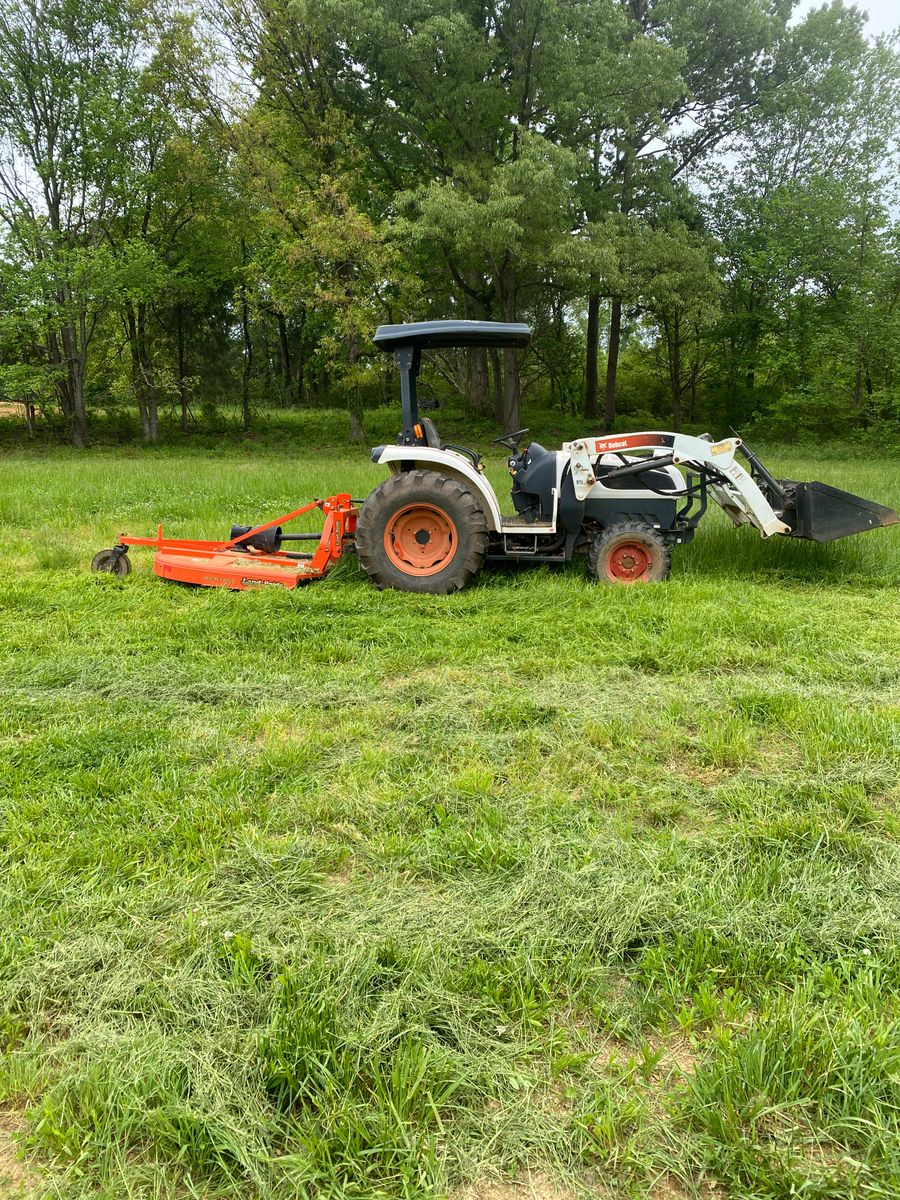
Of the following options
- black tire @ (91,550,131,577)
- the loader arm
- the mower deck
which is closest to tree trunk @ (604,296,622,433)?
the loader arm

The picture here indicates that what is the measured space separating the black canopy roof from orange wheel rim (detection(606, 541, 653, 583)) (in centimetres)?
188

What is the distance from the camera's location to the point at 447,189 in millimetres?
16516

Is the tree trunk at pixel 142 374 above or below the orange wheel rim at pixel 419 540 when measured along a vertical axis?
above

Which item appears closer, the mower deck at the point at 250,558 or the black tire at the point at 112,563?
the mower deck at the point at 250,558

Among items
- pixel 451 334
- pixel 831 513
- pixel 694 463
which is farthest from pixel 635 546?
pixel 451 334

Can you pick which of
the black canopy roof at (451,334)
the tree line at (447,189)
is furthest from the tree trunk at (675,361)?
the black canopy roof at (451,334)

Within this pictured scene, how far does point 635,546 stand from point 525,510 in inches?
38.4

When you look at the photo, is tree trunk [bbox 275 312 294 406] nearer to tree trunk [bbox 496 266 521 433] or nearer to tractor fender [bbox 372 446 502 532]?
tree trunk [bbox 496 266 521 433]

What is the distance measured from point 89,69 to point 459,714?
25.1 metres

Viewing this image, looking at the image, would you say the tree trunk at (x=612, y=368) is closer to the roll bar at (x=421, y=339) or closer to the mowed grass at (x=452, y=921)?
the roll bar at (x=421, y=339)

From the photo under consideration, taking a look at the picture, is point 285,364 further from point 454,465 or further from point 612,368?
point 454,465

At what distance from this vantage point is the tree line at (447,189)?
57.5 ft

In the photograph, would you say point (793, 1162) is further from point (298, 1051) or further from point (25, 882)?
point (25, 882)

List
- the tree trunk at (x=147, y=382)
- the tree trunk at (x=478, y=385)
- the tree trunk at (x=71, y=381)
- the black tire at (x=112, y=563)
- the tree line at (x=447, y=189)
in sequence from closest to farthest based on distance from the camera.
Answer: the black tire at (x=112, y=563), the tree line at (x=447, y=189), the tree trunk at (x=71, y=381), the tree trunk at (x=147, y=382), the tree trunk at (x=478, y=385)
